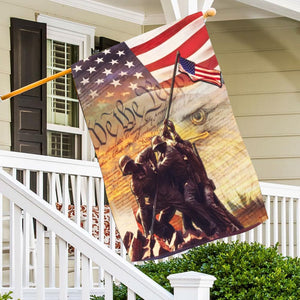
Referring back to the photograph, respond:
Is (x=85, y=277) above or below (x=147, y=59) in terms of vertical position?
below

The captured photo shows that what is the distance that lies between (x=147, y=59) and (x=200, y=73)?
13.4 inches

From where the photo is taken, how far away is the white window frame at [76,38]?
6781mm

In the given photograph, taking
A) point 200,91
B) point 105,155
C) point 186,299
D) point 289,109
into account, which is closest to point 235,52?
point 289,109

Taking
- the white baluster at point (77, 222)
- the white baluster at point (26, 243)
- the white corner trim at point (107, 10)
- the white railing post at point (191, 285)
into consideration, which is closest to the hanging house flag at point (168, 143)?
the white baluster at point (77, 222)

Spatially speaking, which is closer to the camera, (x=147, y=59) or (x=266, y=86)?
(x=147, y=59)

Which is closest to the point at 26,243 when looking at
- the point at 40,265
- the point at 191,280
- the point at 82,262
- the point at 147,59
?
the point at 40,265

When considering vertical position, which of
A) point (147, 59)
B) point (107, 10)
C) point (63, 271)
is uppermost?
point (107, 10)

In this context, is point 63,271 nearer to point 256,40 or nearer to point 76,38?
point 76,38

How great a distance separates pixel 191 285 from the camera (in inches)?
123

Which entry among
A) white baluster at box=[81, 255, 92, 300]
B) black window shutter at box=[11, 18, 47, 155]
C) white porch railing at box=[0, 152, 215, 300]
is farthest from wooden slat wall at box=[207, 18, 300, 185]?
white baluster at box=[81, 255, 92, 300]

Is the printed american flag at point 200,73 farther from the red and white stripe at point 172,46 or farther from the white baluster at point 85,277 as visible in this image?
the white baluster at point 85,277

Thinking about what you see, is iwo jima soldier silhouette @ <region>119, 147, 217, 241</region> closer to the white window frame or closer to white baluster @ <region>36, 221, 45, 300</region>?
white baluster @ <region>36, 221, 45, 300</region>

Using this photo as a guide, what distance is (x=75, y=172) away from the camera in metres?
4.69

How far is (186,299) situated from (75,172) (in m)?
1.73
